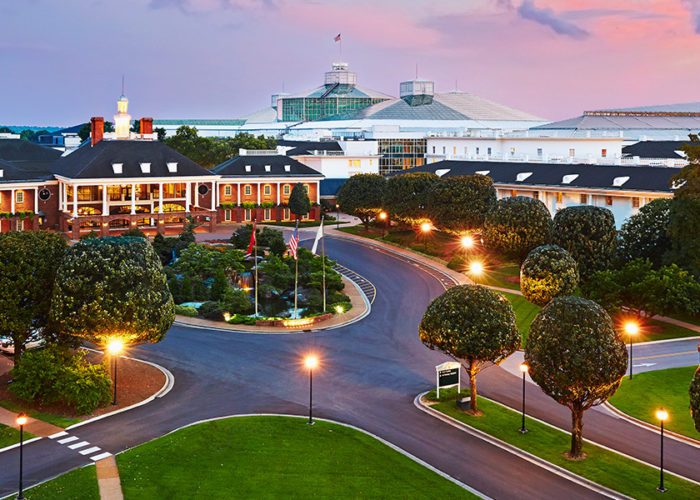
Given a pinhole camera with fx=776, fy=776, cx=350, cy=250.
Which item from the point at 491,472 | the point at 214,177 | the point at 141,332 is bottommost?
the point at 491,472

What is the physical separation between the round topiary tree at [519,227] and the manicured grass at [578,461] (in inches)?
1155

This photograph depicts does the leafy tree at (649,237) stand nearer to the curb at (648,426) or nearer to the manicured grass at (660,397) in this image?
the manicured grass at (660,397)

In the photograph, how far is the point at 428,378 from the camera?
1893 inches

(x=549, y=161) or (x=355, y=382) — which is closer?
(x=355, y=382)

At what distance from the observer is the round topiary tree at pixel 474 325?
39844 millimetres

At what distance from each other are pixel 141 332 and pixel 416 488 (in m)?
17.8

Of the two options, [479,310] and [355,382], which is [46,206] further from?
[479,310]

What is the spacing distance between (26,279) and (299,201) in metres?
71.4

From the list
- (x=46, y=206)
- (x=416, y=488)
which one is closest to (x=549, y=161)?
(x=46, y=206)

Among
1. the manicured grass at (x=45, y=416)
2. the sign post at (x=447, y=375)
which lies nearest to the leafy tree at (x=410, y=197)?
the sign post at (x=447, y=375)

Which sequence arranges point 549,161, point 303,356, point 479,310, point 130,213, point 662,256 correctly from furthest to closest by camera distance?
point 549,161 → point 130,213 → point 662,256 → point 303,356 → point 479,310

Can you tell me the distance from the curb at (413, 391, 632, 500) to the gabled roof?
76186mm

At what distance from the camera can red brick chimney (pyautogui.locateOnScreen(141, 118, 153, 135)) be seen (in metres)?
111

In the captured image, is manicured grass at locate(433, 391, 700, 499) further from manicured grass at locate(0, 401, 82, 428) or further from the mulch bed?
manicured grass at locate(0, 401, 82, 428)
